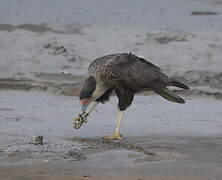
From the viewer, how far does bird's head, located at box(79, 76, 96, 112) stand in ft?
31.5

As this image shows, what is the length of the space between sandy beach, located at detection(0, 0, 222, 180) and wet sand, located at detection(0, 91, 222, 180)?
0.01 m

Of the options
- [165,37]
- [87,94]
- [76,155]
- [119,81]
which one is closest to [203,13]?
[165,37]

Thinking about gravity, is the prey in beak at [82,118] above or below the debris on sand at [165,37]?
below

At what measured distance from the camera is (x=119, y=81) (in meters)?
9.96

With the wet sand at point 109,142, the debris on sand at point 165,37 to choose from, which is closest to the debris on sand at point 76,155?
the wet sand at point 109,142

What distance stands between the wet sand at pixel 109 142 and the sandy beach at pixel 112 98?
0.04ft

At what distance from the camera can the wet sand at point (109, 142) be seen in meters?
7.86

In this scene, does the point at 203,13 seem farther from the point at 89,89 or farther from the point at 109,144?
the point at 109,144

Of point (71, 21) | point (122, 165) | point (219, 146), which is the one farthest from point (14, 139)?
point (71, 21)

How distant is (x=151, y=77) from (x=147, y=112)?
48.2 inches

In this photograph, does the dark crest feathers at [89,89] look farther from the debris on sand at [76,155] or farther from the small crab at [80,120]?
the debris on sand at [76,155]

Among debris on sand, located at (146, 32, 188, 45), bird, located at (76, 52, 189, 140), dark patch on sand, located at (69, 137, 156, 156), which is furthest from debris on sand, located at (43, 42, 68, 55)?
dark patch on sand, located at (69, 137, 156, 156)

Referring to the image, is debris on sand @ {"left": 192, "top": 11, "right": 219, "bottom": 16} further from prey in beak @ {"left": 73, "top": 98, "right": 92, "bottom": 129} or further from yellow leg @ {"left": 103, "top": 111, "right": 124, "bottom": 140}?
prey in beak @ {"left": 73, "top": 98, "right": 92, "bottom": 129}

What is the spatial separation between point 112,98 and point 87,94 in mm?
2890
